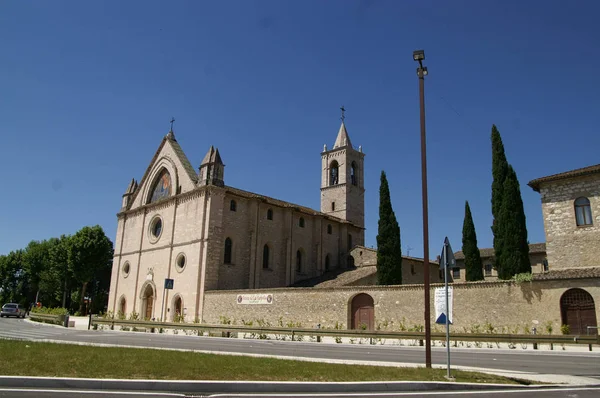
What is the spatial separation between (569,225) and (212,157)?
92.1 feet

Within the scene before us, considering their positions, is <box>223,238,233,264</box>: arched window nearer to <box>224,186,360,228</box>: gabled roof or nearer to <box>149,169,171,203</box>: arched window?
<box>224,186,360,228</box>: gabled roof

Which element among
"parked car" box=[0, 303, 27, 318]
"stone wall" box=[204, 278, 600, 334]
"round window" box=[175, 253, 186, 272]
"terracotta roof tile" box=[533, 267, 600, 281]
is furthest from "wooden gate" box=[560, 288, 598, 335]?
"parked car" box=[0, 303, 27, 318]

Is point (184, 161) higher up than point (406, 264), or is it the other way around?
point (184, 161)

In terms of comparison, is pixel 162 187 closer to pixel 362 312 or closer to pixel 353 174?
pixel 353 174

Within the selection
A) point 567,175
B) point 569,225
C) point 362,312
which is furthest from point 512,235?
point 362,312

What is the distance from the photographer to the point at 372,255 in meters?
47.2

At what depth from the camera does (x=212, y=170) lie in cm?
4134

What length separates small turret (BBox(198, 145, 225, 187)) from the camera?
135 feet

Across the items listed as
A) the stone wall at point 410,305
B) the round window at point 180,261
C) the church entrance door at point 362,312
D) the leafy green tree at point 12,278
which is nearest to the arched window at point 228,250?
the stone wall at point 410,305

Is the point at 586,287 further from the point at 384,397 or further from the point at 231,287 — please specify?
the point at 231,287

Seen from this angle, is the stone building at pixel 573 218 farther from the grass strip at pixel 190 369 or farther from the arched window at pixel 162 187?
the arched window at pixel 162 187

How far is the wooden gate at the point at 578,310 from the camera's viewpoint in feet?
73.5

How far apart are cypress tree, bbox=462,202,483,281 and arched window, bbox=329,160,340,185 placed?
19.0 m

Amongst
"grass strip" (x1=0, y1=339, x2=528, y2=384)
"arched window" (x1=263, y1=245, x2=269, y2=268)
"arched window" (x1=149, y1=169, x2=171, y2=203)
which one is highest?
"arched window" (x1=149, y1=169, x2=171, y2=203)
